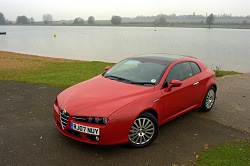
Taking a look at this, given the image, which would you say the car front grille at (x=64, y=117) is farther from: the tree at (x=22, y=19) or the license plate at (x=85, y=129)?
the tree at (x=22, y=19)

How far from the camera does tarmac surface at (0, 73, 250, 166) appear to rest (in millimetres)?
3824

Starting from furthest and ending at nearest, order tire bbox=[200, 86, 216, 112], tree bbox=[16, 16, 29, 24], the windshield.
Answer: tree bbox=[16, 16, 29, 24]
tire bbox=[200, 86, 216, 112]
the windshield

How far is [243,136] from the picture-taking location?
486 centimetres

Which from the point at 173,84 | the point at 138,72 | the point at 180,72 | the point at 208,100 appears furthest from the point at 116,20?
the point at 173,84

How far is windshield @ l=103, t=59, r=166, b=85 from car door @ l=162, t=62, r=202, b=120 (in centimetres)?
25

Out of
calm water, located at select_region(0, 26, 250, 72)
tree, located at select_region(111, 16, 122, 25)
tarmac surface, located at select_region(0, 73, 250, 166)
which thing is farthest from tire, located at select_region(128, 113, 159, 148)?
tree, located at select_region(111, 16, 122, 25)

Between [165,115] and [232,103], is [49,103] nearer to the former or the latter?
[165,115]

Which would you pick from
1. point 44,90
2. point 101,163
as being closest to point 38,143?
point 101,163

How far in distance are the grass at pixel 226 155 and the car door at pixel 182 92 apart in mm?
1055

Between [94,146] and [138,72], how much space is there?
1.77 meters

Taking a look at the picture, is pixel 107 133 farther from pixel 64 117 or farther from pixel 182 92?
pixel 182 92

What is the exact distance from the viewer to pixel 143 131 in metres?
4.22

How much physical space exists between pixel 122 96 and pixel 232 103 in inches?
170

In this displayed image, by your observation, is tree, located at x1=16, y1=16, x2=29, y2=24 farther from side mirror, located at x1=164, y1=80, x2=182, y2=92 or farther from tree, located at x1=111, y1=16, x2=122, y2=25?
side mirror, located at x1=164, y1=80, x2=182, y2=92
